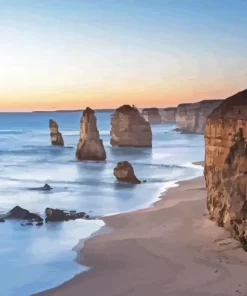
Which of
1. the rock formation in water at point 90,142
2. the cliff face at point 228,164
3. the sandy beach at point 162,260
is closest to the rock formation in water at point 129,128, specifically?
the rock formation in water at point 90,142

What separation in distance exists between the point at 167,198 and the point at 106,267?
1461cm

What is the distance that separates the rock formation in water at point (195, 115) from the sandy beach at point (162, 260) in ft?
323

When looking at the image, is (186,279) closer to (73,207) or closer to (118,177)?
(73,207)

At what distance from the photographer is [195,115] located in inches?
4998

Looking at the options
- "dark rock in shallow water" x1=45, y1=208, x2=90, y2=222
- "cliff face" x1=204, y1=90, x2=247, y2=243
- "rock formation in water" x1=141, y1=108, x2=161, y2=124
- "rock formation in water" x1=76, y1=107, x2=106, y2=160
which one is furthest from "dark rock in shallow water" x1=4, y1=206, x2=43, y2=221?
"rock formation in water" x1=141, y1=108, x2=161, y2=124

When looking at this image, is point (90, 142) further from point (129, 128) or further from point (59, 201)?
point (59, 201)

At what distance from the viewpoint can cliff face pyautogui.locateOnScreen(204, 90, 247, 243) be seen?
55.9 ft

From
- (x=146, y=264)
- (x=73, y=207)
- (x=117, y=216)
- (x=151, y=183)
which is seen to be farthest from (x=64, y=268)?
(x=151, y=183)

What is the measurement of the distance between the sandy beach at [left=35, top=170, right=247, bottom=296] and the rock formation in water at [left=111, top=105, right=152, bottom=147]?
55685mm

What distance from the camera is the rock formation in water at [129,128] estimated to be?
259 feet

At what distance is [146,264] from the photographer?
627 inches

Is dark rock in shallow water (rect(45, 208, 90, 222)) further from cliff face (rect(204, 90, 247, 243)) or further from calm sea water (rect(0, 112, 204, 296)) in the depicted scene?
cliff face (rect(204, 90, 247, 243))

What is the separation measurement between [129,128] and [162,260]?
64.1 m

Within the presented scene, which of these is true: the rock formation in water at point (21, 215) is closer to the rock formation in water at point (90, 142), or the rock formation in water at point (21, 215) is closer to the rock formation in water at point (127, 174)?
the rock formation in water at point (127, 174)
